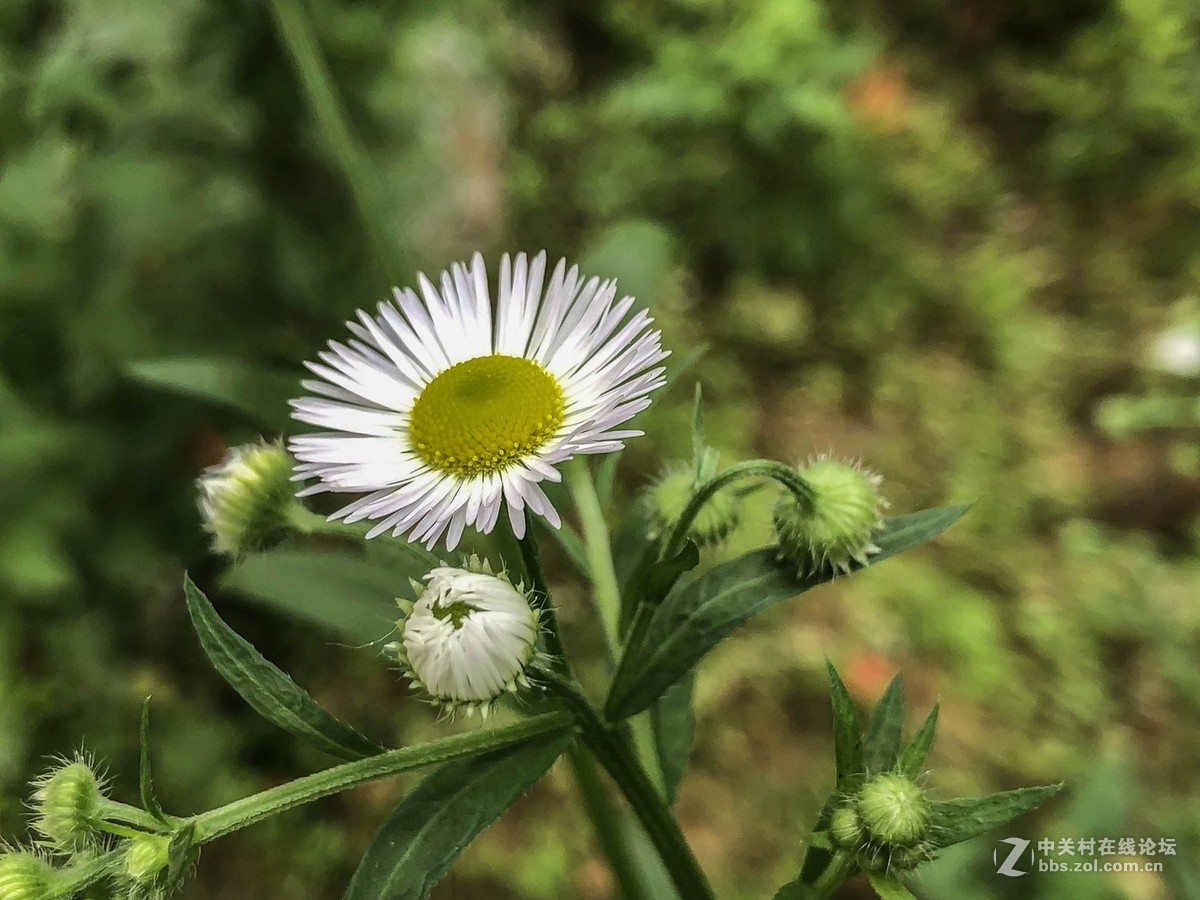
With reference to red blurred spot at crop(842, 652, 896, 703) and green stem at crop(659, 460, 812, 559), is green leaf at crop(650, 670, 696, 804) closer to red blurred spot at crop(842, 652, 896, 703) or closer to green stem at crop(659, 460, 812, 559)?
green stem at crop(659, 460, 812, 559)

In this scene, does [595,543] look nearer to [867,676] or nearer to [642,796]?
[642,796]

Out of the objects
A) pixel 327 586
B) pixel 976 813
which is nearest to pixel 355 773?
pixel 976 813

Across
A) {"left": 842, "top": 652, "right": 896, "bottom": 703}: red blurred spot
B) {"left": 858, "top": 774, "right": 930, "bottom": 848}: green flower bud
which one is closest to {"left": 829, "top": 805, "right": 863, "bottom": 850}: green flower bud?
{"left": 858, "top": 774, "right": 930, "bottom": 848}: green flower bud

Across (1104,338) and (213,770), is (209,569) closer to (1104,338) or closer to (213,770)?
(213,770)

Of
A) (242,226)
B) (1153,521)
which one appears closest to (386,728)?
(242,226)

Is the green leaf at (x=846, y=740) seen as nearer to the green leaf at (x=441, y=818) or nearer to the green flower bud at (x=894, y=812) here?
the green flower bud at (x=894, y=812)

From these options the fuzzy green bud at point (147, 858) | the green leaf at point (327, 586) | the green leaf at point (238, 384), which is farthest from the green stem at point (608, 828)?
the green leaf at point (238, 384)
